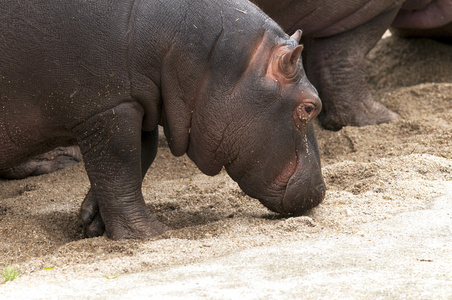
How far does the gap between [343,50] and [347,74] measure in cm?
24

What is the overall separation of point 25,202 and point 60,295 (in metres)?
2.29

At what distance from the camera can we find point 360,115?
6789 millimetres

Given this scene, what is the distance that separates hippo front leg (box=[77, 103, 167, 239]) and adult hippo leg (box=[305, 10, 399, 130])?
3.21 metres

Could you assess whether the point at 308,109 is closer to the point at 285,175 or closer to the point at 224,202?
the point at 285,175

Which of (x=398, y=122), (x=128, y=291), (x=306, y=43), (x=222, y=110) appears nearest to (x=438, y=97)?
(x=398, y=122)

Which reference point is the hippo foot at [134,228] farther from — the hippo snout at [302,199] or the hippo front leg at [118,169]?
the hippo snout at [302,199]

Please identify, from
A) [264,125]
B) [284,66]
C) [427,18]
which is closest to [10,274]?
[264,125]

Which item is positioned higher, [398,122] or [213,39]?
[213,39]

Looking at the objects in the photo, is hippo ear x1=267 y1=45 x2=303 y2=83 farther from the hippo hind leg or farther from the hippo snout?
the hippo hind leg

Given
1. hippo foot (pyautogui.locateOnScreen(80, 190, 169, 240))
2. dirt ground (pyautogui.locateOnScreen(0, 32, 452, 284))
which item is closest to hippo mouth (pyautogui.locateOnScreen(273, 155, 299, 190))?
dirt ground (pyautogui.locateOnScreen(0, 32, 452, 284))

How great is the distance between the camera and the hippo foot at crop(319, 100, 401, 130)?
6.78m

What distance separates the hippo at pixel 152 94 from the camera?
12.0 ft

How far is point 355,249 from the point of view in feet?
11.1

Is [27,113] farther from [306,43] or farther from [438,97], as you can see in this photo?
[438,97]
